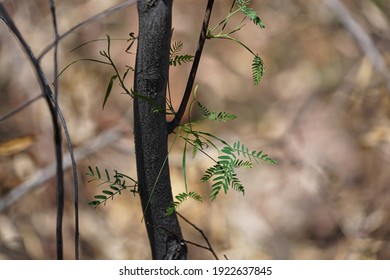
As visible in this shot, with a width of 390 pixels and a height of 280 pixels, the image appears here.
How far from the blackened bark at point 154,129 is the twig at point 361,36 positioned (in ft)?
2.54

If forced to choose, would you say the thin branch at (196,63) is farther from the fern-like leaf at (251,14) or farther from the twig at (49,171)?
the twig at (49,171)

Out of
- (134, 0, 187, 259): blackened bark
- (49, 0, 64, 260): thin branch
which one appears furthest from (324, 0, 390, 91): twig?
(49, 0, 64, 260): thin branch

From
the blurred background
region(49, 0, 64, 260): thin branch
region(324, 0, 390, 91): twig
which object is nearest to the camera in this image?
region(49, 0, 64, 260): thin branch

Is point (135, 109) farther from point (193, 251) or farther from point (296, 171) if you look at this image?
point (296, 171)

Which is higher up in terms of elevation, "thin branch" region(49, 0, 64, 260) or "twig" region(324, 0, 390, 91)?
"twig" region(324, 0, 390, 91)

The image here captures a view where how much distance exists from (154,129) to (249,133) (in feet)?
2.27

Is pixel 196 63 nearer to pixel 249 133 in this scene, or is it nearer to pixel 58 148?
pixel 58 148

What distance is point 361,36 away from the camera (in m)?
1.19

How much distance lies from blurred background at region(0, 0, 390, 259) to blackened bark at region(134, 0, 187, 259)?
0.51m

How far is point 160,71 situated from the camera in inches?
Answer: 17.4

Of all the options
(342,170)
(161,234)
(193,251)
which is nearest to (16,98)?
(193,251)

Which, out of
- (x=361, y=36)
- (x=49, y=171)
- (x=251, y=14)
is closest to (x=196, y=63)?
(x=251, y=14)

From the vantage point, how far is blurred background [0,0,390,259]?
1051mm

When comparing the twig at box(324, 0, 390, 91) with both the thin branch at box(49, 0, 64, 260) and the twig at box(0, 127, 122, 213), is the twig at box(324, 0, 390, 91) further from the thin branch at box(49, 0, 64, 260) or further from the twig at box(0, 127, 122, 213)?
the thin branch at box(49, 0, 64, 260)
